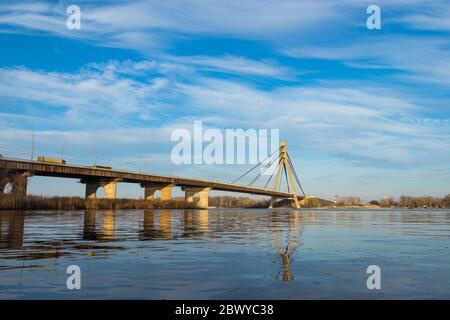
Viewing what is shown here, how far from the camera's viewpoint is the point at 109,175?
10419 cm

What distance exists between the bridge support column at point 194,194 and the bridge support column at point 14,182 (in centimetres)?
6212

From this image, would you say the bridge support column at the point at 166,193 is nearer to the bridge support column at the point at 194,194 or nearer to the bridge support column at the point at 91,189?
the bridge support column at the point at 194,194

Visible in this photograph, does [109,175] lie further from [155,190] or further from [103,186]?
[155,190]

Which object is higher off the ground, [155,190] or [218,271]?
[155,190]

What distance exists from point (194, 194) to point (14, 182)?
73430 millimetres

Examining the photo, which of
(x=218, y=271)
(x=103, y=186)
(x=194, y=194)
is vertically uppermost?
(x=103, y=186)

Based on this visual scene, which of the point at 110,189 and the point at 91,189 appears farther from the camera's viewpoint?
the point at 91,189

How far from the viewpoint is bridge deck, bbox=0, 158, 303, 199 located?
82.1m

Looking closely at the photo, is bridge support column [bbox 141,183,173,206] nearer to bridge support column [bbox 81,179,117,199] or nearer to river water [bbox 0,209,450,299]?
bridge support column [bbox 81,179,117,199]

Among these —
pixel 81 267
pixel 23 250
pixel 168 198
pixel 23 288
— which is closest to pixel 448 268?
pixel 81 267

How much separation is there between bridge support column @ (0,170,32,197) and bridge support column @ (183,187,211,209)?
2446 inches

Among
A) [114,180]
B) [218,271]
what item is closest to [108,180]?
[114,180]

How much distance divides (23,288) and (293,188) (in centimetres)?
15265
